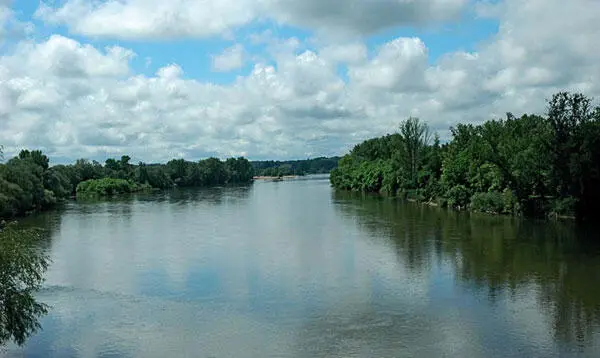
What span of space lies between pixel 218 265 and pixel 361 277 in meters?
8.36

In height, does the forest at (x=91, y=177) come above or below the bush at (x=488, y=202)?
above

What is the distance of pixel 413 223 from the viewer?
5022 cm

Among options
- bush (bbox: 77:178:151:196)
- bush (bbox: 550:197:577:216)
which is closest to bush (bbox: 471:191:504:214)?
bush (bbox: 550:197:577:216)

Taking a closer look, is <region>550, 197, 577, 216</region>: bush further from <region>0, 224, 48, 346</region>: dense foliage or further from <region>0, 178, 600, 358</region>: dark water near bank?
<region>0, 224, 48, 346</region>: dense foliage

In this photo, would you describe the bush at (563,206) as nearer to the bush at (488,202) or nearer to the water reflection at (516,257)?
the water reflection at (516,257)

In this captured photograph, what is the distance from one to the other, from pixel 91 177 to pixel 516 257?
349ft

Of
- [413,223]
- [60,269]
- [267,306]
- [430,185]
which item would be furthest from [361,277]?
[430,185]

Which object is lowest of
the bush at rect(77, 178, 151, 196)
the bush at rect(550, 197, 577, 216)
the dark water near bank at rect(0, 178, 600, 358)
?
the dark water near bank at rect(0, 178, 600, 358)

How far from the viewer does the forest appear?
65.2 meters

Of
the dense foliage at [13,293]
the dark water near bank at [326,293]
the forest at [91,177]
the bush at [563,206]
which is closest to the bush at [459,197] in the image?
the bush at [563,206]

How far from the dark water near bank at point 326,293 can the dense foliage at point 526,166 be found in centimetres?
426

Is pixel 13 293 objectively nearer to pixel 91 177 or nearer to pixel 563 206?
pixel 563 206

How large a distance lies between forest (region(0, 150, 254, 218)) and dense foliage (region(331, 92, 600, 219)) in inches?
1802

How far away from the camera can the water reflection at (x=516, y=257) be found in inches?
881
